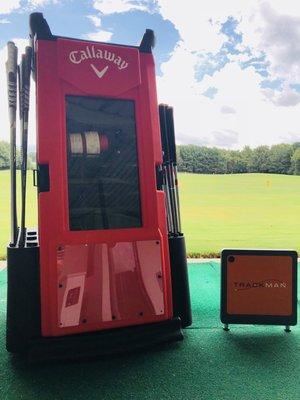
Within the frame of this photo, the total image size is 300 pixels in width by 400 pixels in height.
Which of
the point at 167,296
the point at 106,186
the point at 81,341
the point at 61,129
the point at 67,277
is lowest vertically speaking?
the point at 81,341

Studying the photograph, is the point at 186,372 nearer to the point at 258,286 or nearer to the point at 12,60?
the point at 258,286

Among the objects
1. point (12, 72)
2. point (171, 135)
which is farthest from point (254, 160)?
point (12, 72)

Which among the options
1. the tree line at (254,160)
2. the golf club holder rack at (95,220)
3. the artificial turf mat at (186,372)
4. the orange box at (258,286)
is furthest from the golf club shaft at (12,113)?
the tree line at (254,160)

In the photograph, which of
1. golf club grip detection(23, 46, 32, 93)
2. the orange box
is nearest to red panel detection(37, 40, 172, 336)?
golf club grip detection(23, 46, 32, 93)

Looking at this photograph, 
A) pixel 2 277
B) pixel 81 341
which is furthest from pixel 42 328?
pixel 2 277

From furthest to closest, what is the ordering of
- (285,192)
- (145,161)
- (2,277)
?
(285,192) < (2,277) < (145,161)

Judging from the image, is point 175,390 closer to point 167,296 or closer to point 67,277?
point 167,296

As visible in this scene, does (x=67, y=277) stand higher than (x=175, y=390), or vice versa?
(x=67, y=277)

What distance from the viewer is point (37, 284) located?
207cm

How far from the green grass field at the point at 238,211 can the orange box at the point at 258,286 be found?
2.65 metres

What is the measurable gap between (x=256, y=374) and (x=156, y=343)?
21.7 inches

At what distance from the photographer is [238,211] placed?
8508mm

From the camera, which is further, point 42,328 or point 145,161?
point 145,161

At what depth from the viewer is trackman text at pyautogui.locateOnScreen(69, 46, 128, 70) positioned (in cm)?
211
